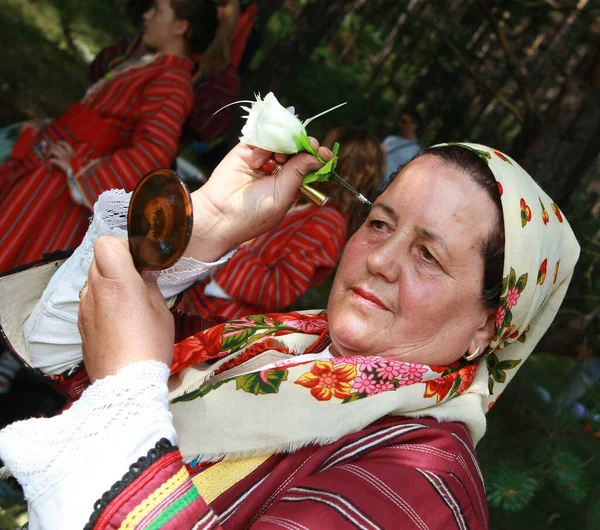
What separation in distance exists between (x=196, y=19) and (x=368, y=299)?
8.53ft

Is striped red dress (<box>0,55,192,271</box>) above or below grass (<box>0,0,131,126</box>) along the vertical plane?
above

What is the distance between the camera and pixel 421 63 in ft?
29.2

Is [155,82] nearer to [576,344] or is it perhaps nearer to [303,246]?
[303,246]

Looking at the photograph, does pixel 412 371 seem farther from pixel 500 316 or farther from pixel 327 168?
pixel 327 168

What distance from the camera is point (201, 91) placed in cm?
437

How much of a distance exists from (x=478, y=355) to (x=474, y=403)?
0.19m

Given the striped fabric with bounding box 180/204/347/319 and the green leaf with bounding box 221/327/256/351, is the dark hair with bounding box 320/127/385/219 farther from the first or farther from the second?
the green leaf with bounding box 221/327/256/351

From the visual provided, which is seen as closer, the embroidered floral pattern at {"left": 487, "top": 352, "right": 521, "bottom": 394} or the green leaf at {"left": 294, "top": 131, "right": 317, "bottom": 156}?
the green leaf at {"left": 294, "top": 131, "right": 317, "bottom": 156}

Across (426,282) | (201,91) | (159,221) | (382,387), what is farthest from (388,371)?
(201,91)

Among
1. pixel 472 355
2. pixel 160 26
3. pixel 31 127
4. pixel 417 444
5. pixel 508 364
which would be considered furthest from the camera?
pixel 160 26

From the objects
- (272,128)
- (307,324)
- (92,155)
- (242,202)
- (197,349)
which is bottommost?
(92,155)

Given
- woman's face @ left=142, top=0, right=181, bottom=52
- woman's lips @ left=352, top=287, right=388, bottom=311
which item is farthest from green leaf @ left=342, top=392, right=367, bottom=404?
woman's face @ left=142, top=0, right=181, bottom=52

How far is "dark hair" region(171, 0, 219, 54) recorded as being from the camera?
3.87 m

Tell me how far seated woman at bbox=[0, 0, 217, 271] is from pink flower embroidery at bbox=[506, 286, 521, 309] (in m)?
1.94
